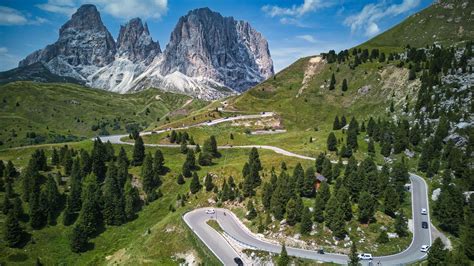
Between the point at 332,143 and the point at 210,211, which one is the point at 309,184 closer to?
the point at 210,211

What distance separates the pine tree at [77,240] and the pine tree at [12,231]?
14343 mm

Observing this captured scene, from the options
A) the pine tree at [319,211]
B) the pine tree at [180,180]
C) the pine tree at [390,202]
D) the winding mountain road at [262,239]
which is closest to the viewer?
the winding mountain road at [262,239]

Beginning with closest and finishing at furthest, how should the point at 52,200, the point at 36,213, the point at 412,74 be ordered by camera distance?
the point at 36,213, the point at 52,200, the point at 412,74

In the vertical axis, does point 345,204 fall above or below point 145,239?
above

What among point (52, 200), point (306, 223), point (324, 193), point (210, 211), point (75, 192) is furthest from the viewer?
point (75, 192)

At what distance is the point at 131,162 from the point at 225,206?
5967 cm

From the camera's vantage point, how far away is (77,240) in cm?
9550

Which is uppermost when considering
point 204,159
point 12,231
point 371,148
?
point 204,159

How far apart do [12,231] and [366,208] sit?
311 feet

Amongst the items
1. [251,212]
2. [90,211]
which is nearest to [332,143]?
[251,212]

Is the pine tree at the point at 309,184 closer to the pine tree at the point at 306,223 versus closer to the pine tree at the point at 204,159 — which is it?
the pine tree at the point at 306,223

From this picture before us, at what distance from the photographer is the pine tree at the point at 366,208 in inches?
3002

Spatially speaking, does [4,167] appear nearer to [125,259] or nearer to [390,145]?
[125,259]

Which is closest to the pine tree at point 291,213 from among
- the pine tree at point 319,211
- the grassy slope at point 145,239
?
the pine tree at point 319,211
